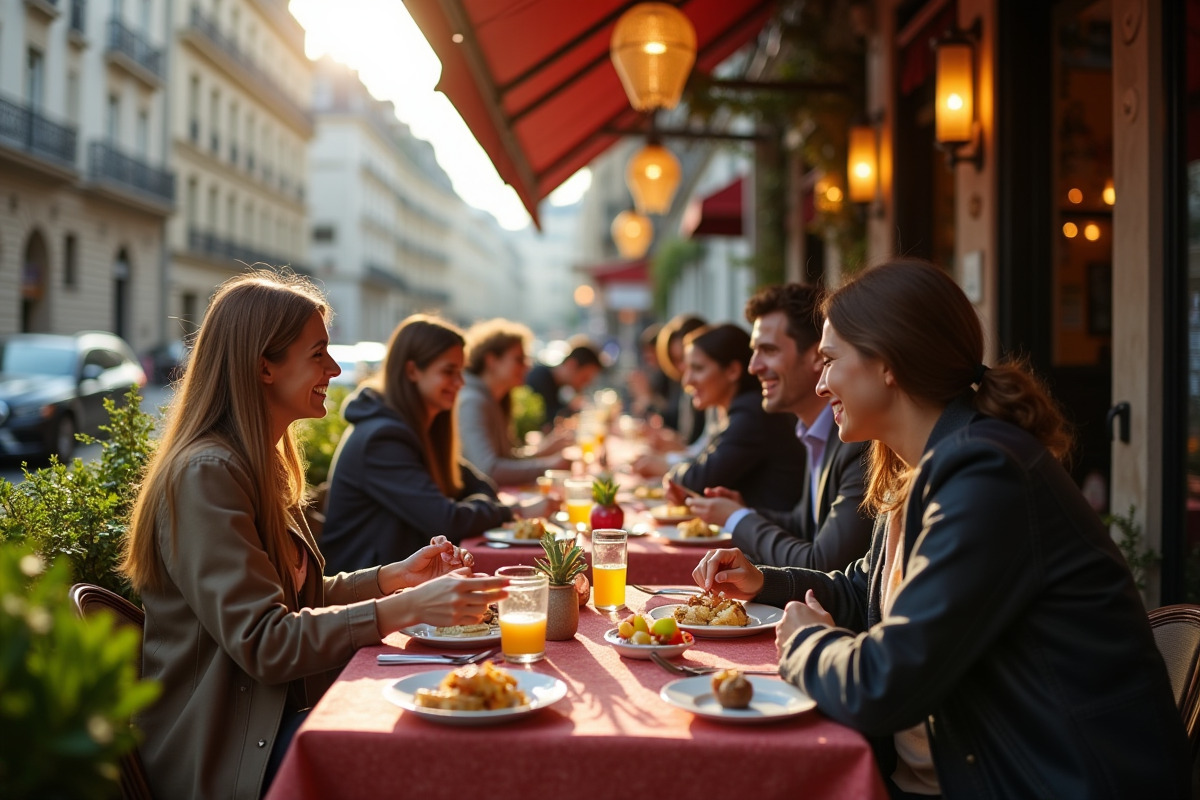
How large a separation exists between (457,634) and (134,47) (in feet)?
95.9

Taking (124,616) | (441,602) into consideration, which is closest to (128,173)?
(124,616)

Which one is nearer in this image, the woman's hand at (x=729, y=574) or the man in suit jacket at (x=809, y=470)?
the woman's hand at (x=729, y=574)

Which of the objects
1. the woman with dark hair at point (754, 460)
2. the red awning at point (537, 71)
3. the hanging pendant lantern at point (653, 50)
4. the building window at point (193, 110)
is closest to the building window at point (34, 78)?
the building window at point (193, 110)

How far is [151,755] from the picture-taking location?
7.30ft

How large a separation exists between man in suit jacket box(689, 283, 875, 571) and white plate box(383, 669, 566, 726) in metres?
1.39

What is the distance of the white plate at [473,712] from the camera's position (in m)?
1.73

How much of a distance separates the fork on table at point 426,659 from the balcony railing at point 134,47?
28.2 metres

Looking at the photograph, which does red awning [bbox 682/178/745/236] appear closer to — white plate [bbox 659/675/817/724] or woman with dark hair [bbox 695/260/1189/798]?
woman with dark hair [bbox 695/260/1189/798]

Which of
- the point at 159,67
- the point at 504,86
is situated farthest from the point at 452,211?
the point at 504,86

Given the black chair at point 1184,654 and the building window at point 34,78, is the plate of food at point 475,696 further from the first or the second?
the building window at point 34,78

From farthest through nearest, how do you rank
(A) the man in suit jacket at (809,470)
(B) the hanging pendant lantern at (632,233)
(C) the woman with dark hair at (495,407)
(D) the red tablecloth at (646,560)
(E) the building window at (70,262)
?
(E) the building window at (70,262) → (B) the hanging pendant lantern at (632,233) → (C) the woman with dark hair at (495,407) → (D) the red tablecloth at (646,560) → (A) the man in suit jacket at (809,470)

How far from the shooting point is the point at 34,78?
21.9 m

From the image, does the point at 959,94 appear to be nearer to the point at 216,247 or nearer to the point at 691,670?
the point at 691,670

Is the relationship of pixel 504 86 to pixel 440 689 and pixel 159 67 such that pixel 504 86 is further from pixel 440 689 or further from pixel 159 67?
pixel 159 67
